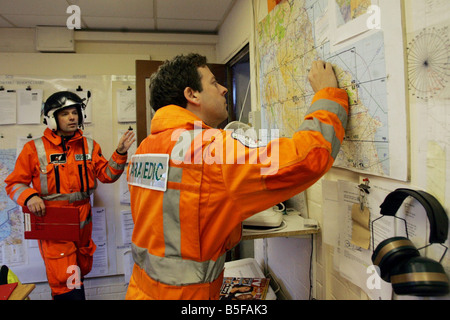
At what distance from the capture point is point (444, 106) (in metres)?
0.61

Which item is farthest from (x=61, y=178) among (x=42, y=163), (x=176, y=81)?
(x=176, y=81)

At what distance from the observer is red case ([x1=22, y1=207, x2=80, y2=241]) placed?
6.34ft

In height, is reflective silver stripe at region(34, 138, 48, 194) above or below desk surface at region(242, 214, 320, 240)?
above

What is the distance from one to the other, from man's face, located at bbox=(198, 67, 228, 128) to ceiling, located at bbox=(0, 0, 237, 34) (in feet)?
4.98

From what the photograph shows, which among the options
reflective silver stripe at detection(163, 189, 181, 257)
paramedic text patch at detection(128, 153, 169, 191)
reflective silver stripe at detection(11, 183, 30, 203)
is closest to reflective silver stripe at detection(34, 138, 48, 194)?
reflective silver stripe at detection(11, 183, 30, 203)

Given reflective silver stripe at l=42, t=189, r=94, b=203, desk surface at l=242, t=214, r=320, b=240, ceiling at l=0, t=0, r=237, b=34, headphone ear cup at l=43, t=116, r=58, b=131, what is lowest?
desk surface at l=242, t=214, r=320, b=240

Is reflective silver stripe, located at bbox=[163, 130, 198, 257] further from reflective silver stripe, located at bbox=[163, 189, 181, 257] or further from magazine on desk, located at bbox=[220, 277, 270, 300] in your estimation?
magazine on desk, located at bbox=[220, 277, 270, 300]

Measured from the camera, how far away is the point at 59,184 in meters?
2.05

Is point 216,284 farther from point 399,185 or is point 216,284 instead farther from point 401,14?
point 401,14

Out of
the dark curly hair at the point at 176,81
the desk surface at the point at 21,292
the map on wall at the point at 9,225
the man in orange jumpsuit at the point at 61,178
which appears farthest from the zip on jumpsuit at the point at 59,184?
the dark curly hair at the point at 176,81

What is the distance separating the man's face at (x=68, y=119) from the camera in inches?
80.4

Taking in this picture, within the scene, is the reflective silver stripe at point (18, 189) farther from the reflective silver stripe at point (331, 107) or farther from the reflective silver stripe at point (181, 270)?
the reflective silver stripe at point (331, 107)

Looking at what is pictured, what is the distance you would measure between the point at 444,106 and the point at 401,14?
10.2 inches

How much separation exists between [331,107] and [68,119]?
191 cm
